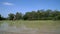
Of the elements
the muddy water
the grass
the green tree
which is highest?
the green tree

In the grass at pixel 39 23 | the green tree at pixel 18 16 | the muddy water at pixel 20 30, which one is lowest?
the muddy water at pixel 20 30

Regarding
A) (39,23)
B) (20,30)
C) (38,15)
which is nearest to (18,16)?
(20,30)

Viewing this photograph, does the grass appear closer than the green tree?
No

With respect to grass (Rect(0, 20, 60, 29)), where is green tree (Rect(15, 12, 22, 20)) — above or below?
above

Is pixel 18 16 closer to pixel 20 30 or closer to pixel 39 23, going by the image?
pixel 20 30

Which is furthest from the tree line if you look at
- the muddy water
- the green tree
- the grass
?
the muddy water

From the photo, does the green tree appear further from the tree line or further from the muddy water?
the muddy water

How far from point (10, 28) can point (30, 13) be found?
600mm

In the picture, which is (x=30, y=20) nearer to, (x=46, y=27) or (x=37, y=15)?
(x=37, y=15)

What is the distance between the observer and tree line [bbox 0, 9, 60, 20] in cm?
274

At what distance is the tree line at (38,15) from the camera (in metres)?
2.74

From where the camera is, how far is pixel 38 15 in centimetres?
294

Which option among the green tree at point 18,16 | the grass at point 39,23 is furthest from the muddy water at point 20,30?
the green tree at point 18,16

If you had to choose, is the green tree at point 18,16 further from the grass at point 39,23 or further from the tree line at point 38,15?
the grass at point 39,23
